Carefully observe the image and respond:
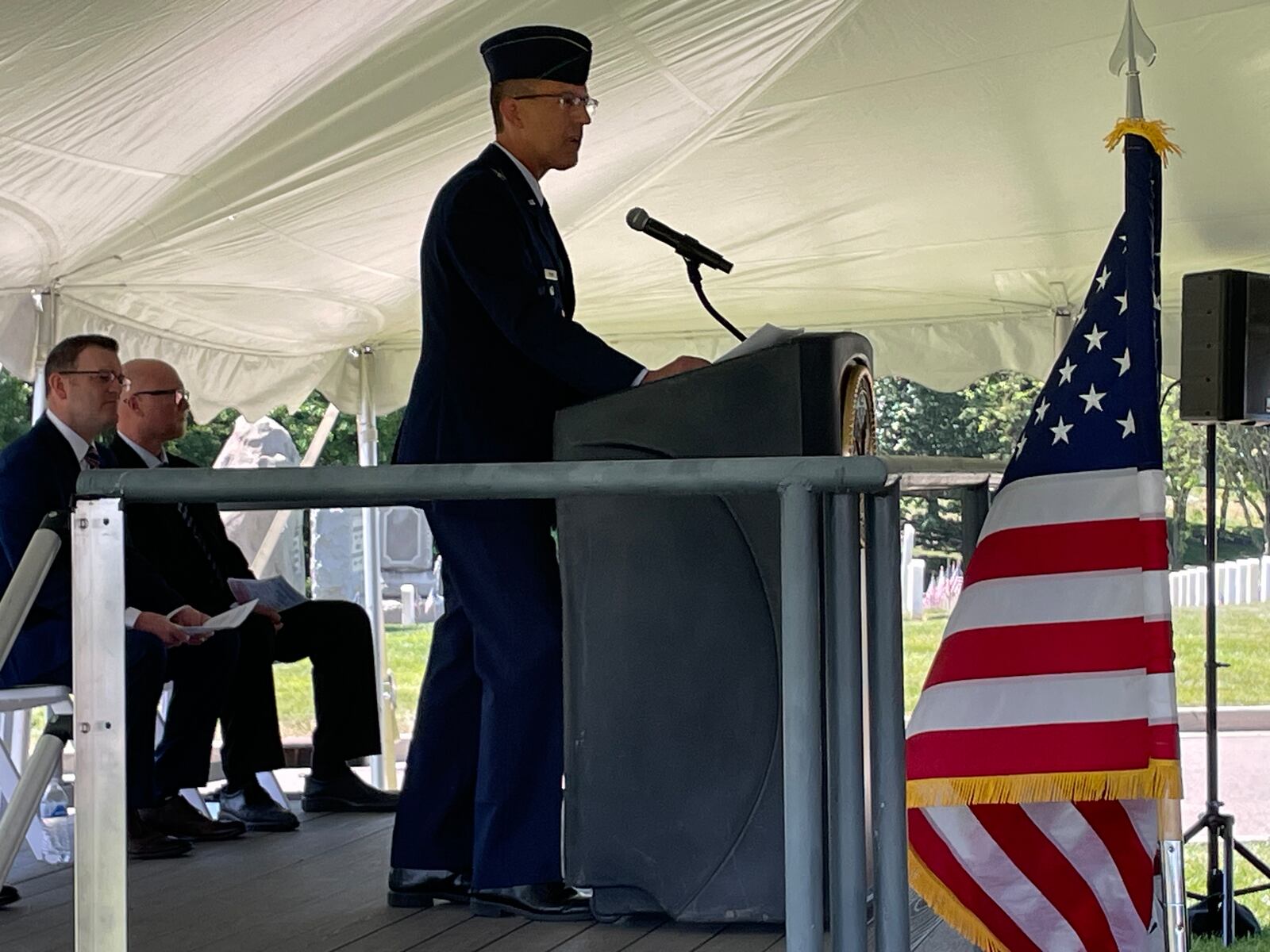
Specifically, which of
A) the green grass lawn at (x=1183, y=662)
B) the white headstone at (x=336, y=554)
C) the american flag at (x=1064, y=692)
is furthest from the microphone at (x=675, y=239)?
the white headstone at (x=336, y=554)

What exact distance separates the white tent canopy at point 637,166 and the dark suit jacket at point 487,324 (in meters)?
1.16

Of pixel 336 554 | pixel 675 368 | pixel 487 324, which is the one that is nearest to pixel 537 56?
pixel 487 324

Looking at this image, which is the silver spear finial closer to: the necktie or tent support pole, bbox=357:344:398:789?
the necktie

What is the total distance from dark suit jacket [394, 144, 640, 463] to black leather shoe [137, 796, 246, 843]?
4.63ft

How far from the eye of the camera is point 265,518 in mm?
13258

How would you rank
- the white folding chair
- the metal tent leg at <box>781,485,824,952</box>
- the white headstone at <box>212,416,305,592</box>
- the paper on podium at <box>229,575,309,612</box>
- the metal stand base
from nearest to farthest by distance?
the metal tent leg at <box>781,485,824,952</box> → the white folding chair → the paper on podium at <box>229,575,309,612</box> → the metal stand base → the white headstone at <box>212,416,305,592</box>

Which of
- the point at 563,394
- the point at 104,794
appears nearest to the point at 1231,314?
the point at 563,394

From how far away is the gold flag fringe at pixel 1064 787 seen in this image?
1.84 metres

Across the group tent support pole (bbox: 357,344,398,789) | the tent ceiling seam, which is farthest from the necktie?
tent support pole (bbox: 357,344,398,789)

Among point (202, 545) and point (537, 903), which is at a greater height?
point (202, 545)

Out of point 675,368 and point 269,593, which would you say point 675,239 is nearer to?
point 675,368

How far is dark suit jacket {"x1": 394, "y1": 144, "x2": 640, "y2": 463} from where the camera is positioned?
2.30m

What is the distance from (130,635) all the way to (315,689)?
2.65ft

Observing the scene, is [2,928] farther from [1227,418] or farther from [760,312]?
[760,312]
